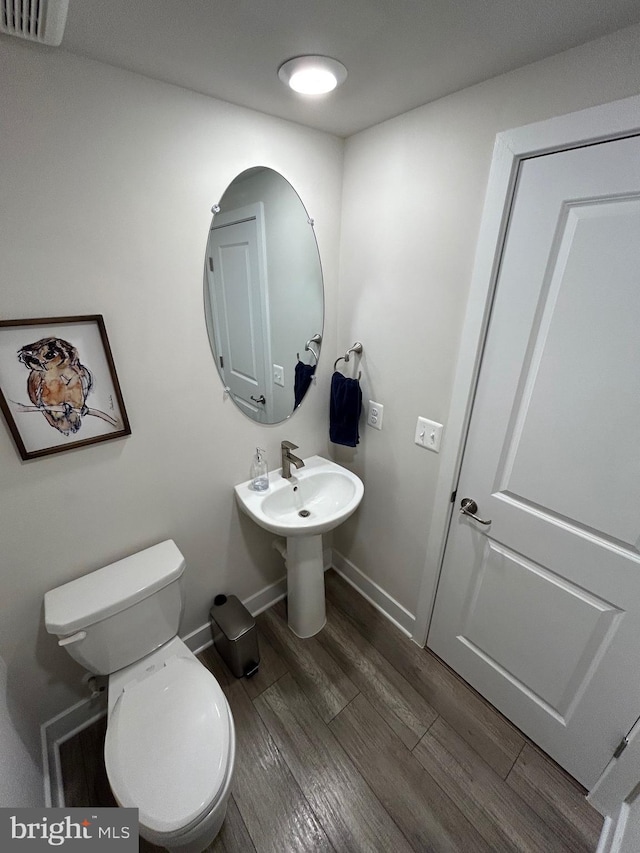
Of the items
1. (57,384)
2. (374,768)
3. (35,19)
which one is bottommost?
(374,768)

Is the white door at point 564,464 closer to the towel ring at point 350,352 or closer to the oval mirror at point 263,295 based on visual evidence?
the towel ring at point 350,352

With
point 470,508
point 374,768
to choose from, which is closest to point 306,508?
point 470,508

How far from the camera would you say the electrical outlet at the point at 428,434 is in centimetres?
142

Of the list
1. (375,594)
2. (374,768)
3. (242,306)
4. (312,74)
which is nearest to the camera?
(312,74)

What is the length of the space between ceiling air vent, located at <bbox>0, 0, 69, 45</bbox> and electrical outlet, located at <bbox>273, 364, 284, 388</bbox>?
1096 mm

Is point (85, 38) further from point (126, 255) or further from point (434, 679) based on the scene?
point (434, 679)

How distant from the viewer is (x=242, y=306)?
1.45m

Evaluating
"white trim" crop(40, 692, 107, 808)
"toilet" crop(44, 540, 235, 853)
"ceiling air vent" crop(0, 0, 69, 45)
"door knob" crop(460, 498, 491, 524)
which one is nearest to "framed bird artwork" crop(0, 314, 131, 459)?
"toilet" crop(44, 540, 235, 853)

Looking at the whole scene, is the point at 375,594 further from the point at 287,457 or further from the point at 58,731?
the point at 58,731

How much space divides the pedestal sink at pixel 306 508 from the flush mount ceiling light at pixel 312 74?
1420 mm

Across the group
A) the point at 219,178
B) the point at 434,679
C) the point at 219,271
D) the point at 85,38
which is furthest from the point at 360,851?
the point at 85,38

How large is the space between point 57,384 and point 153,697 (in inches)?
42.0

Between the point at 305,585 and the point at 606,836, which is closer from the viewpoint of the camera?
the point at 606,836

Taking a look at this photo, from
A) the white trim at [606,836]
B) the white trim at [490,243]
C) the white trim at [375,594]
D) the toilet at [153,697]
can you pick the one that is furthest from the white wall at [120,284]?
the white trim at [606,836]
